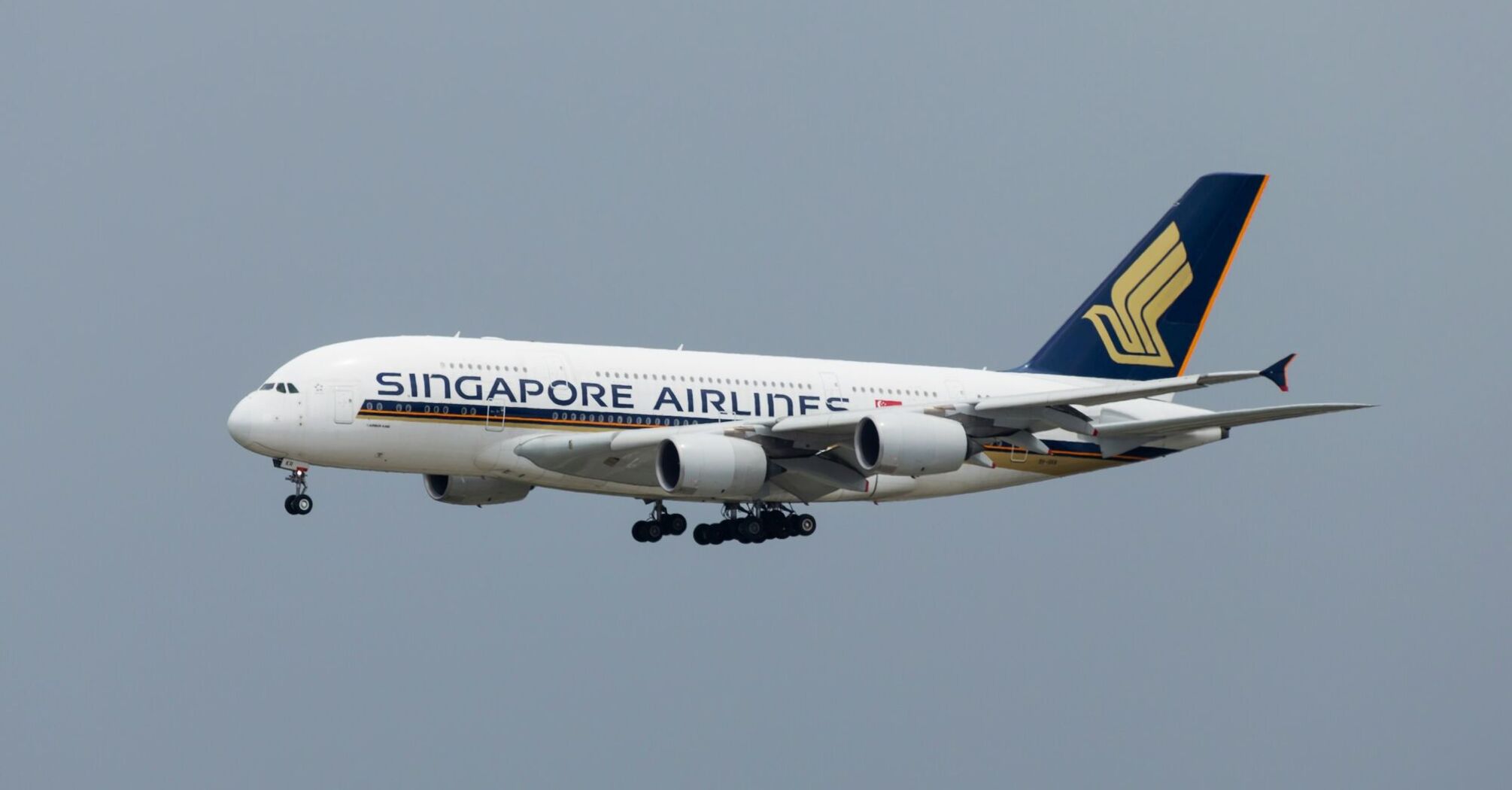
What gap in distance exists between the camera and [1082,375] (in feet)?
187

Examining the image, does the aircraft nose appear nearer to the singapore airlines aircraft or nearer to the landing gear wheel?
the singapore airlines aircraft

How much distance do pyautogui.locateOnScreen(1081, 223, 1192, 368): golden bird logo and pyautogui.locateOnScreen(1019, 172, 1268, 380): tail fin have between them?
0.07 ft

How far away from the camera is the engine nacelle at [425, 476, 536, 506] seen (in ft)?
173

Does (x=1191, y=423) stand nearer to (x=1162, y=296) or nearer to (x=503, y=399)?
(x=1162, y=296)

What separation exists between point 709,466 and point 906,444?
14.6 feet

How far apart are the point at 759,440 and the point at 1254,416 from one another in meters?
11.7

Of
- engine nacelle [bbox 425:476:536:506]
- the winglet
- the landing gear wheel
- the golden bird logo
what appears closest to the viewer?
the winglet

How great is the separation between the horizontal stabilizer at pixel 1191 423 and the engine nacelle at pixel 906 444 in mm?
4743

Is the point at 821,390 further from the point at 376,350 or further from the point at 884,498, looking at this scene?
the point at 376,350

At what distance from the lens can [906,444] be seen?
47.2 m

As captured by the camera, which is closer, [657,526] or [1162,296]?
[657,526]

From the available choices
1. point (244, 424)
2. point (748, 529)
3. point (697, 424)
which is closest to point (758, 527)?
point (748, 529)

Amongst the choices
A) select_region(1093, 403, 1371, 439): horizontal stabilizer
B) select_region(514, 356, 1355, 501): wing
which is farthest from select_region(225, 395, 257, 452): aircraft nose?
select_region(1093, 403, 1371, 439): horizontal stabilizer

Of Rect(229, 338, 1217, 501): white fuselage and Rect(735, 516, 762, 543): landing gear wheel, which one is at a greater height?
Rect(229, 338, 1217, 501): white fuselage
